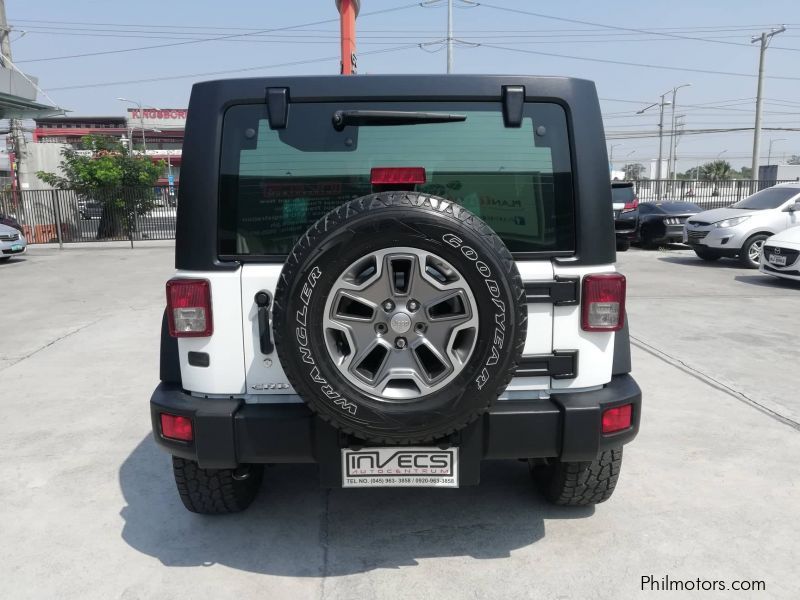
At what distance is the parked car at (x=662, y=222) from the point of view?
53.1 ft

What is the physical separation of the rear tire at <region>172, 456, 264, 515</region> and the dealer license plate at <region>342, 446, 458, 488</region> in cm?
70

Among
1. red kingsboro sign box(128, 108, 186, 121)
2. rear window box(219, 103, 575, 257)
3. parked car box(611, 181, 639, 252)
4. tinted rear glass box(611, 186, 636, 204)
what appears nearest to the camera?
rear window box(219, 103, 575, 257)

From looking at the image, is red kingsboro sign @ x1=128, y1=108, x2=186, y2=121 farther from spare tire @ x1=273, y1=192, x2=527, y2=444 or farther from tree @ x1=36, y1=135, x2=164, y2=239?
spare tire @ x1=273, y1=192, x2=527, y2=444

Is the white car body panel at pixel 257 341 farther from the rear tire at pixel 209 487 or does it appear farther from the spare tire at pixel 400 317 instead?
the rear tire at pixel 209 487

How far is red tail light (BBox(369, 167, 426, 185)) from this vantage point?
250cm

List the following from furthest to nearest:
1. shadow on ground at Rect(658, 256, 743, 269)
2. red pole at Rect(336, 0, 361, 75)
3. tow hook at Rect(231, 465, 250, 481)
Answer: shadow on ground at Rect(658, 256, 743, 269) → red pole at Rect(336, 0, 361, 75) → tow hook at Rect(231, 465, 250, 481)

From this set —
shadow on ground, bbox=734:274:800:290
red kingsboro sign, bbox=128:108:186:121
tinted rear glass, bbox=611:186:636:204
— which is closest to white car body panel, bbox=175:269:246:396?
shadow on ground, bbox=734:274:800:290

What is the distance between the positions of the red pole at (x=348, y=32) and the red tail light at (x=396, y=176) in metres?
3.22

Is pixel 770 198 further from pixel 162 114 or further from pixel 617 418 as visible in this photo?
pixel 162 114

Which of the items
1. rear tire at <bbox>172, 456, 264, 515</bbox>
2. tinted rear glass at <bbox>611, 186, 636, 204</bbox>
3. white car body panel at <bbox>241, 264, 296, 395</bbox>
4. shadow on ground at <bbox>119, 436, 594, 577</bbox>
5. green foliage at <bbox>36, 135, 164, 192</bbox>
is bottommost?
shadow on ground at <bbox>119, 436, 594, 577</bbox>

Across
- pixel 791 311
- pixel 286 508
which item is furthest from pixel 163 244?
pixel 286 508

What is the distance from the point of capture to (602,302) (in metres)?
2.65

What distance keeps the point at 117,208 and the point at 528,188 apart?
75.6 ft

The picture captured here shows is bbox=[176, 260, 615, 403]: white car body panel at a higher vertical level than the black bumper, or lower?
higher
